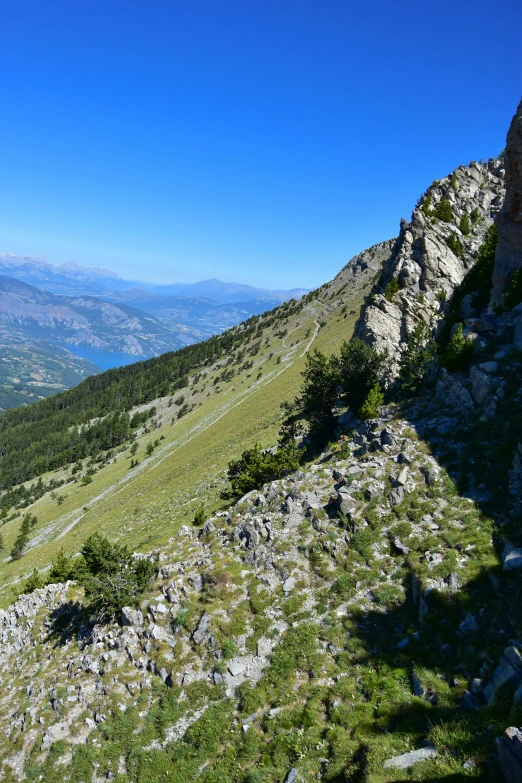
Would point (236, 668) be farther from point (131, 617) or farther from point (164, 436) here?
point (164, 436)

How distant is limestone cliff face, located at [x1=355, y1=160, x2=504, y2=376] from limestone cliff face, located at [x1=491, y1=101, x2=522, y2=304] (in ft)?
48.9

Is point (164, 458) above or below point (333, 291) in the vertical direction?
below

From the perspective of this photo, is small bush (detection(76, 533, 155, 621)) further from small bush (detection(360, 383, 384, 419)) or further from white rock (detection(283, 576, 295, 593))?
small bush (detection(360, 383, 384, 419))

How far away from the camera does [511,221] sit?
30641 mm

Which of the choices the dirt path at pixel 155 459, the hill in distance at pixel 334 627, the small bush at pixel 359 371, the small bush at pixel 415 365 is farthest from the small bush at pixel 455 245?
the dirt path at pixel 155 459

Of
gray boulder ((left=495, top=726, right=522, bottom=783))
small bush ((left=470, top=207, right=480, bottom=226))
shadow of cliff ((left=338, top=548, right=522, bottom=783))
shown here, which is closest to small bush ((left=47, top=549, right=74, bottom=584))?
shadow of cliff ((left=338, top=548, right=522, bottom=783))

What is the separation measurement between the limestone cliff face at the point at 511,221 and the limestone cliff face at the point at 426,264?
587 inches

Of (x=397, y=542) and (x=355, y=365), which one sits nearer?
(x=397, y=542)

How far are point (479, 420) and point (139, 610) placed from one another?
21227 millimetres

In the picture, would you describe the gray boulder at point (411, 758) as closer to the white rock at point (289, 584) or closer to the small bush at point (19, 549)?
the white rock at point (289, 584)

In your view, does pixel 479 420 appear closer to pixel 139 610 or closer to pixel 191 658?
pixel 191 658

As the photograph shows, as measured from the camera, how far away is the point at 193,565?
21.7 m

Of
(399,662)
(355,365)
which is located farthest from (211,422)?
(399,662)

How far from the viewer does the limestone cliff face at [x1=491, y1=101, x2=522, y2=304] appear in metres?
29.2
